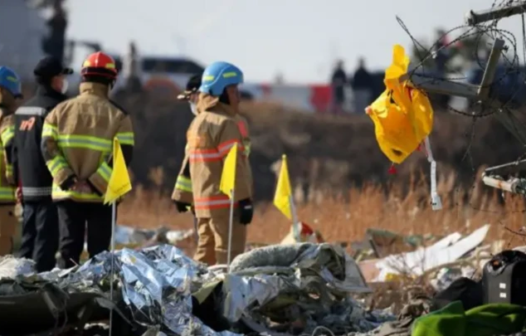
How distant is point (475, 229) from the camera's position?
50.1 feet

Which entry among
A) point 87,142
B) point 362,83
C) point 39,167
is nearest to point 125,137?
point 87,142

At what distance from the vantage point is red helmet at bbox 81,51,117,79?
12.2 m

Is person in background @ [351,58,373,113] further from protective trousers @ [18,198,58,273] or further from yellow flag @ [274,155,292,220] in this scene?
protective trousers @ [18,198,58,273]

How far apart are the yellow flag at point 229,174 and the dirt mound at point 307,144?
22350mm

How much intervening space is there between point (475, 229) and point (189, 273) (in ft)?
19.7

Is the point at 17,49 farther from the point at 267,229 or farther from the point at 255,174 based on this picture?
the point at 267,229

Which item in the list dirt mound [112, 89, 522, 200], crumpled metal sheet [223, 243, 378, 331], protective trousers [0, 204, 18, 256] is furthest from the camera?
dirt mound [112, 89, 522, 200]

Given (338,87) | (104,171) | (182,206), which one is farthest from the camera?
(338,87)

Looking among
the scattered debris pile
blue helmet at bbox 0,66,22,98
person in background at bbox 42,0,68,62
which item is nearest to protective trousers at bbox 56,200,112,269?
the scattered debris pile

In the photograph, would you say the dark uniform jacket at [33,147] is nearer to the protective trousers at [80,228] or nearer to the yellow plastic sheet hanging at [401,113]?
the protective trousers at [80,228]

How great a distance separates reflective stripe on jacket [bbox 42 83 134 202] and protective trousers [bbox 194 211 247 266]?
1.06 m

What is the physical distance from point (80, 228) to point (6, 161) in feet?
5.15

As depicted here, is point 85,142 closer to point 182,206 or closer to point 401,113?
point 182,206

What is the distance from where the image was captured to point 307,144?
4075 cm
